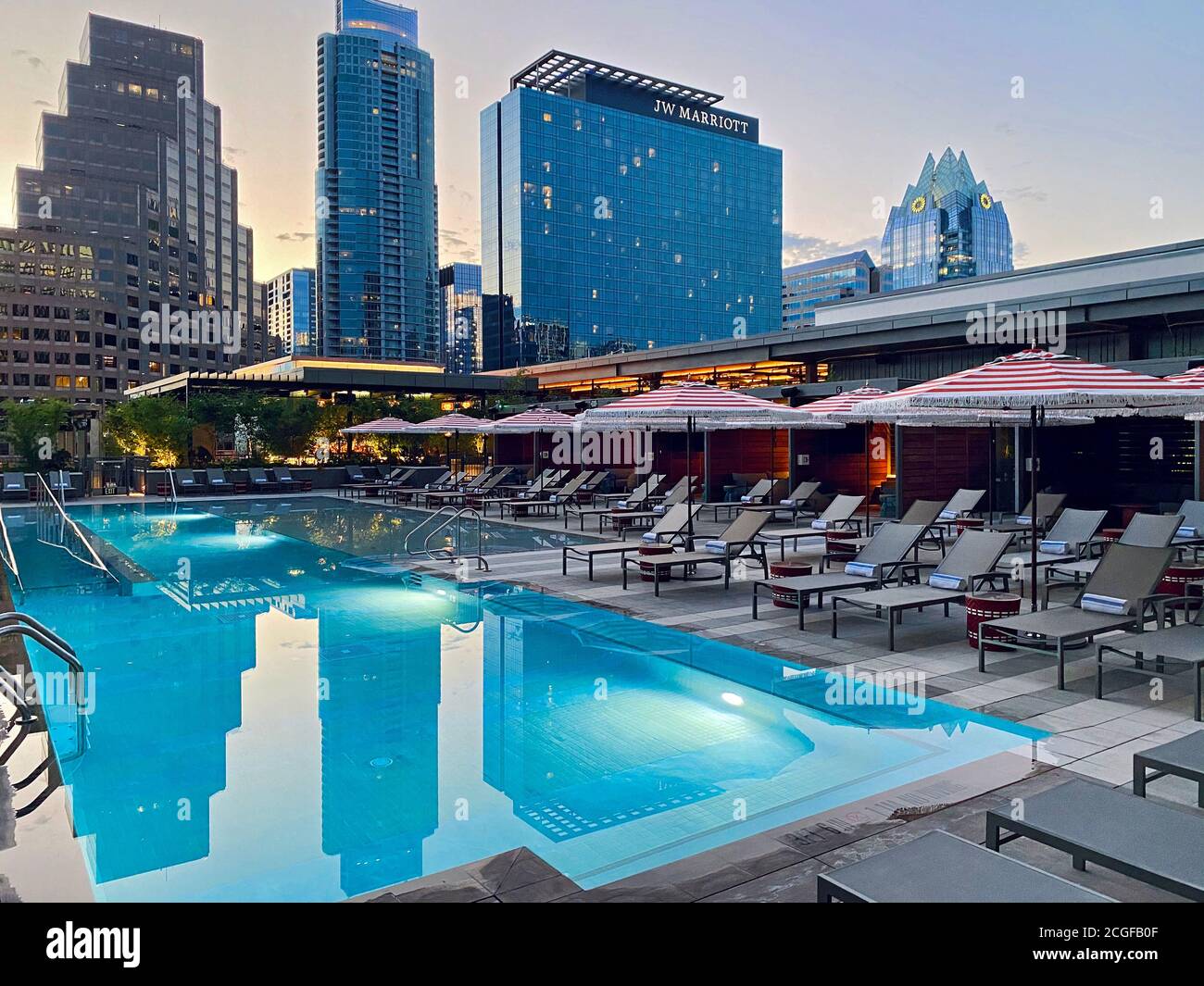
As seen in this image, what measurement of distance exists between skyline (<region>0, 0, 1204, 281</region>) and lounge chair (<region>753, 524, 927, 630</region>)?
11.4 meters

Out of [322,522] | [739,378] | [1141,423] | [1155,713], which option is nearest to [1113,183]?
[739,378]

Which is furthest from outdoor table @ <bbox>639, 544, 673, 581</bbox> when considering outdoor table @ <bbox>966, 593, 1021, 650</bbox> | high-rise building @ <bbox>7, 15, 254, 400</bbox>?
high-rise building @ <bbox>7, 15, 254, 400</bbox>

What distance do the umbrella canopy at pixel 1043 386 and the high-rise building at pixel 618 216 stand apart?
102 meters

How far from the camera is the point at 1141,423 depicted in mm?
18375

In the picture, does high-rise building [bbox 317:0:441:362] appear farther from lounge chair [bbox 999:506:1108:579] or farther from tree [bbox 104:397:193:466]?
lounge chair [bbox 999:506:1108:579]

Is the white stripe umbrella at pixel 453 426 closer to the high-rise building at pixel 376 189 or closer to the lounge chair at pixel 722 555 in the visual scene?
the lounge chair at pixel 722 555

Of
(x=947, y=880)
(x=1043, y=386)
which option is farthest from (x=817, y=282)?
(x=947, y=880)

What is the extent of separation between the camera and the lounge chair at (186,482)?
28.6m

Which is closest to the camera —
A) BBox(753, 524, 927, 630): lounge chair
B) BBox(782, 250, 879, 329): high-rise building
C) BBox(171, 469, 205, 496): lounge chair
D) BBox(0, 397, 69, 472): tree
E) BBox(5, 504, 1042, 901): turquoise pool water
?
BBox(5, 504, 1042, 901): turquoise pool water

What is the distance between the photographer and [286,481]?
99.1ft

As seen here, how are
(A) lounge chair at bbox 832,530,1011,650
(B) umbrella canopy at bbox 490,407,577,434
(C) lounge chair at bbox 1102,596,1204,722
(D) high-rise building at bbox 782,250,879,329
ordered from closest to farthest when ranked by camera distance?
(C) lounge chair at bbox 1102,596,1204,722
(A) lounge chair at bbox 832,530,1011,650
(B) umbrella canopy at bbox 490,407,577,434
(D) high-rise building at bbox 782,250,879,329

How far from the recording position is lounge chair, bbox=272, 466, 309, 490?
99.1 feet

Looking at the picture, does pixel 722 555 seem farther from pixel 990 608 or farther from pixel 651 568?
pixel 990 608

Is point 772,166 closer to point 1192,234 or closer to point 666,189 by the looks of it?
point 666,189
